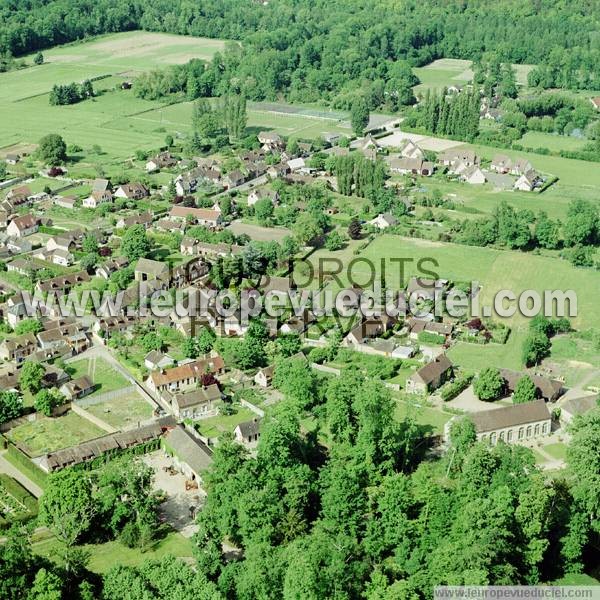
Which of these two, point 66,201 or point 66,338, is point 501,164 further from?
point 66,338

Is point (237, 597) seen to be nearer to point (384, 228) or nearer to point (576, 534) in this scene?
point (576, 534)

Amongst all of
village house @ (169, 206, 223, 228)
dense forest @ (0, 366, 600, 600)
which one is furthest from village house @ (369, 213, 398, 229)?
dense forest @ (0, 366, 600, 600)

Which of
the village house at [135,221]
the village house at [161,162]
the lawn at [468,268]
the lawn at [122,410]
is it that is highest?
the village house at [161,162]

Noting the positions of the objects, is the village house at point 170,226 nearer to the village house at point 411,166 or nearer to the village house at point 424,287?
the village house at point 424,287

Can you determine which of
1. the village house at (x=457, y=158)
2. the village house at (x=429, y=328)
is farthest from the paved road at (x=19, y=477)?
the village house at (x=457, y=158)

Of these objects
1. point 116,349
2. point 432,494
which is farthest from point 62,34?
point 432,494

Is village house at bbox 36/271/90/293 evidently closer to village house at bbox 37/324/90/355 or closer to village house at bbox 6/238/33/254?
village house at bbox 37/324/90/355

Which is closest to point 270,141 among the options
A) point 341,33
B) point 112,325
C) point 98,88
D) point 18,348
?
point 98,88
